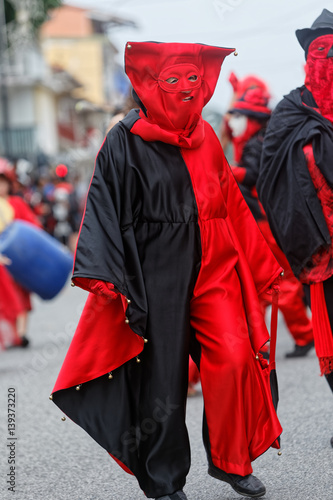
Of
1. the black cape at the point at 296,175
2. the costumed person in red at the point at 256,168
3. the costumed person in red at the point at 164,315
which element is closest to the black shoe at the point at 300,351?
the costumed person in red at the point at 256,168

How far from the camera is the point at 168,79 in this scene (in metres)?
3.54

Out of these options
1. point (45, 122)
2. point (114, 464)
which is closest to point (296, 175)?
point (114, 464)

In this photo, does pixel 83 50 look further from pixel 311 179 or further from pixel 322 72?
pixel 311 179

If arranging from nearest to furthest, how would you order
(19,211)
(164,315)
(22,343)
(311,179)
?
(164,315) < (311,179) < (22,343) < (19,211)

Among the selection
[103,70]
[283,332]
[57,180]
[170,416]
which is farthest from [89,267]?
[103,70]

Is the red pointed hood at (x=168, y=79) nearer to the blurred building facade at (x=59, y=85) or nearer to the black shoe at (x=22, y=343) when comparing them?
the black shoe at (x=22, y=343)

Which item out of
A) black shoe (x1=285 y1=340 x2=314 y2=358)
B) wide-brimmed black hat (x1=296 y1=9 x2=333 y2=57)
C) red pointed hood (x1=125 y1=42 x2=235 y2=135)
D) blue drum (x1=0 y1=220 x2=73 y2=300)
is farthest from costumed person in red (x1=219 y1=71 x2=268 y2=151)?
red pointed hood (x1=125 y1=42 x2=235 y2=135)

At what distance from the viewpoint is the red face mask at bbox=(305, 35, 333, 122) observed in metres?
4.00

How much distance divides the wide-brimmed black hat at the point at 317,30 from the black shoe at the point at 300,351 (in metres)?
3.12

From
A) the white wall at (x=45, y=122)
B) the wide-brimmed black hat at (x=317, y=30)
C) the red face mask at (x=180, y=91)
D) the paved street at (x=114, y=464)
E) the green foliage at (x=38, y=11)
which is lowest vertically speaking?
the white wall at (x=45, y=122)

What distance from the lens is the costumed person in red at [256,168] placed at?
6305 mm

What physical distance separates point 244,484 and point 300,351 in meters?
3.33

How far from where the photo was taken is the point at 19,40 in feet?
70.0

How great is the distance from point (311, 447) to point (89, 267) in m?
1.63
